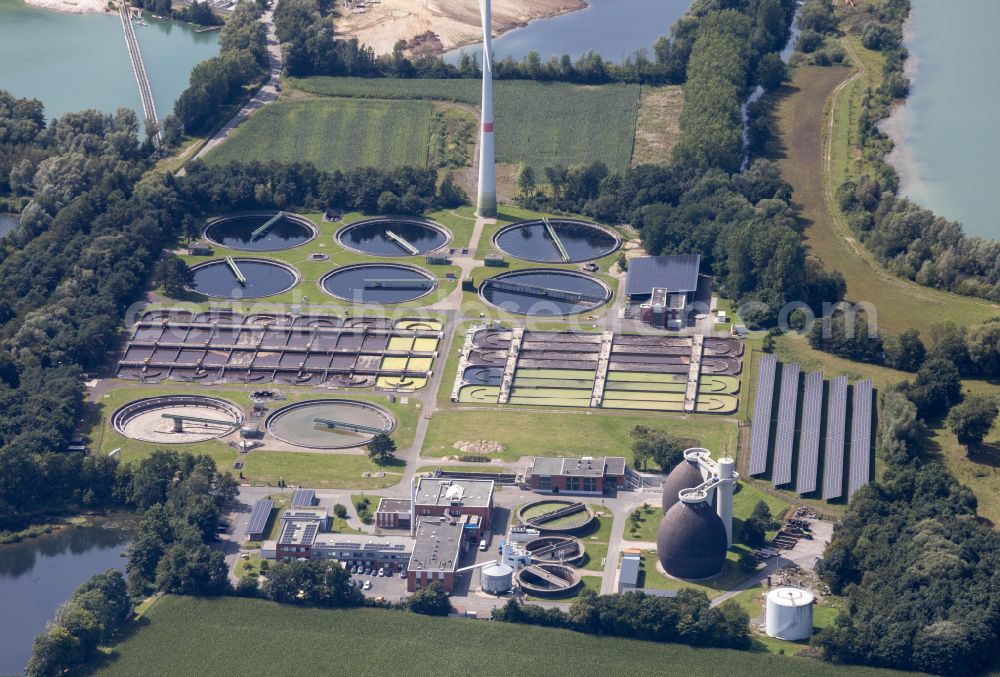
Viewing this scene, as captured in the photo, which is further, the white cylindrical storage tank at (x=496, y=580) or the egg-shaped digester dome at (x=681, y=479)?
the egg-shaped digester dome at (x=681, y=479)

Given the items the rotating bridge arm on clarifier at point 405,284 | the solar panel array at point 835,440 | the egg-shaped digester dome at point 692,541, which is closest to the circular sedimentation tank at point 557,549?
the egg-shaped digester dome at point 692,541

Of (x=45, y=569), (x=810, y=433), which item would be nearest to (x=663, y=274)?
(x=810, y=433)

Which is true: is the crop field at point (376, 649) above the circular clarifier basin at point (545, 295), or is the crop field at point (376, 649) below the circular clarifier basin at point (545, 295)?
below

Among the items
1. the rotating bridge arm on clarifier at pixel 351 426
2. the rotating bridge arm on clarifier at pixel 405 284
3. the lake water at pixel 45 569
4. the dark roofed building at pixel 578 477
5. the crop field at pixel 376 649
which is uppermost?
the rotating bridge arm on clarifier at pixel 405 284

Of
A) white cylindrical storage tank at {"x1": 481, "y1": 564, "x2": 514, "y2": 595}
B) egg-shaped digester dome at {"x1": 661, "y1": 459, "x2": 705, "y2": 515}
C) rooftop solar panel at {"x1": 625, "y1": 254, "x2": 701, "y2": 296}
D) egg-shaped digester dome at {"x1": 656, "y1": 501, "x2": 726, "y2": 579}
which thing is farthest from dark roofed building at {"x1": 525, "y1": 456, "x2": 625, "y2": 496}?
rooftop solar panel at {"x1": 625, "y1": 254, "x2": 701, "y2": 296}

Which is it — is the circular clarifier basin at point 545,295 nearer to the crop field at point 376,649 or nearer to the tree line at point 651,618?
the tree line at point 651,618

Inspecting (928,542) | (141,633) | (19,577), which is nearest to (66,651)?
(141,633)

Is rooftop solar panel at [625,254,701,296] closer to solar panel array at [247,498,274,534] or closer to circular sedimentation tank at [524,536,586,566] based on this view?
circular sedimentation tank at [524,536,586,566]
